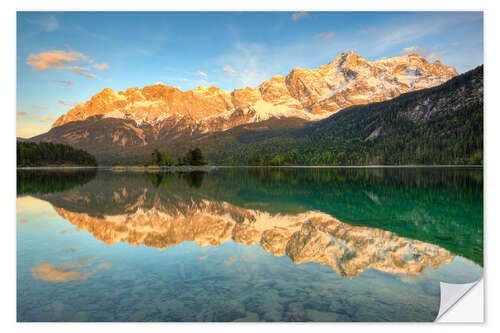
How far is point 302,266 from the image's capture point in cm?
1094

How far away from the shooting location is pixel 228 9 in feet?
39.9

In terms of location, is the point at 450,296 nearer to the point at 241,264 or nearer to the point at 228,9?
the point at 241,264

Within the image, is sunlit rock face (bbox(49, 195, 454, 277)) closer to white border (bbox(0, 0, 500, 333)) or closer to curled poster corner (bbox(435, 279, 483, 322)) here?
curled poster corner (bbox(435, 279, 483, 322))

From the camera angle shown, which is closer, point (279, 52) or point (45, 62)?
point (45, 62)

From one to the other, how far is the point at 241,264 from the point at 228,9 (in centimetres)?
944

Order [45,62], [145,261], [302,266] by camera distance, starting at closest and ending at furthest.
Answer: [302,266] < [145,261] < [45,62]

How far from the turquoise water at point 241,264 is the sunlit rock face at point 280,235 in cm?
6

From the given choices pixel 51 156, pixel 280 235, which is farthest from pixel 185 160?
pixel 280 235

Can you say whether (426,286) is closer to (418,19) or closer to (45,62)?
(418,19)

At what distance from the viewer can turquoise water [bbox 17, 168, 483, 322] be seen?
7.90 meters

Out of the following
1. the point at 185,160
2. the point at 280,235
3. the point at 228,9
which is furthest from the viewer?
the point at 185,160

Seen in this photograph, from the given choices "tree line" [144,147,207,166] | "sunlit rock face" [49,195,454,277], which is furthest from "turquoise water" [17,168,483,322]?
"tree line" [144,147,207,166]
